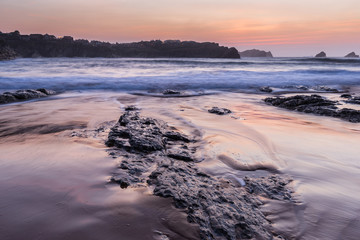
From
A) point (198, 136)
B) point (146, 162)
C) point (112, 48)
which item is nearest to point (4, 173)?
point (146, 162)

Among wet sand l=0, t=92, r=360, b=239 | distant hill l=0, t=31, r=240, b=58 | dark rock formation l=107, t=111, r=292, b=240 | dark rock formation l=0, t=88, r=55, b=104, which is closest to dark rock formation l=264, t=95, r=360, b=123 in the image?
wet sand l=0, t=92, r=360, b=239

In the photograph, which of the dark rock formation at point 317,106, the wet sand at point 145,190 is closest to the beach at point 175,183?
the wet sand at point 145,190

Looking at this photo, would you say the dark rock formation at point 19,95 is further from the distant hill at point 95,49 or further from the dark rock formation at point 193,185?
the distant hill at point 95,49

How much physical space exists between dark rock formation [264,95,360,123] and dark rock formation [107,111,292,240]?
12.2ft

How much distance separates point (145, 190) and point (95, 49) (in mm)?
119411

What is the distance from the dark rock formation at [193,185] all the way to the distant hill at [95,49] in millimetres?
106038

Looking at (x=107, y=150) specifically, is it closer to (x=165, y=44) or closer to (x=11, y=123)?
(x=11, y=123)

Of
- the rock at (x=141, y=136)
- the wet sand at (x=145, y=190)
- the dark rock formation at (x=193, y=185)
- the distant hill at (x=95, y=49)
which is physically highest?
the distant hill at (x=95, y=49)

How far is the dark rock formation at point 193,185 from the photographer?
148 cm

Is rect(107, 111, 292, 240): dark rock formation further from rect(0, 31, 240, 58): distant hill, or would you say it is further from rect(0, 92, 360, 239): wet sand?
rect(0, 31, 240, 58): distant hill

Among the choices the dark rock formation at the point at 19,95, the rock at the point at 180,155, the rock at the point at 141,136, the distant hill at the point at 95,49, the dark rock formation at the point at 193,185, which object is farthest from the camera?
the distant hill at the point at 95,49

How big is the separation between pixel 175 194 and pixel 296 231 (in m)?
0.84

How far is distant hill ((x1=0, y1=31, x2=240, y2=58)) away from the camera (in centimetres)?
10381

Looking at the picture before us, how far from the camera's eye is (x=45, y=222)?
148cm
